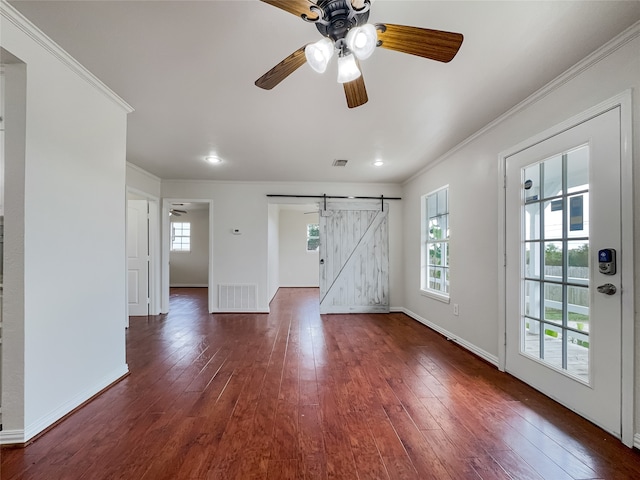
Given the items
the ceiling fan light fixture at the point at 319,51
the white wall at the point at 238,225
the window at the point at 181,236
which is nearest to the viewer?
the ceiling fan light fixture at the point at 319,51

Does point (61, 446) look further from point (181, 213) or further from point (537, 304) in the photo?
point (181, 213)

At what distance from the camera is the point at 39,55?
167 centimetres

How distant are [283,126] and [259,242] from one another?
259cm

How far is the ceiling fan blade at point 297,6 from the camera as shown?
1116mm

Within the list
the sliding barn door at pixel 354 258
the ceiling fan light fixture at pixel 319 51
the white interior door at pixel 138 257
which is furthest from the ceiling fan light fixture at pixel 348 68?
the white interior door at pixel 138 257

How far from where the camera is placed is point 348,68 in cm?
137

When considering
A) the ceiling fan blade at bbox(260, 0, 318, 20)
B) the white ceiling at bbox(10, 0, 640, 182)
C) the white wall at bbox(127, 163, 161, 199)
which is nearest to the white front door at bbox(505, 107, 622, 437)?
the white ceiling at bbox(10, 0, 640, 182)

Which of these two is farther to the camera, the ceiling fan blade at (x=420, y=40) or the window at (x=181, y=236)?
the window at (x=181, y=236)

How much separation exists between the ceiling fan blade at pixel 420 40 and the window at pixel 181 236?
867 cm

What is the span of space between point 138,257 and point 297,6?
15.4 feet

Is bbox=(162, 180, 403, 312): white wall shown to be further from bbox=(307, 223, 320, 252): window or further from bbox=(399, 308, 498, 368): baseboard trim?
bbox=(307, 223, 320, 252): window

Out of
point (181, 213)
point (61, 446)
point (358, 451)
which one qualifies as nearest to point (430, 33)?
point (358, 451)

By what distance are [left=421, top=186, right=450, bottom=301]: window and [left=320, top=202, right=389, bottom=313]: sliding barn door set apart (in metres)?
0.85

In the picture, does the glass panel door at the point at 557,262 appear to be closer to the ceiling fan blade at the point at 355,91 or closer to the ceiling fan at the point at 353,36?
the ceiling fan at the point at 353,36
